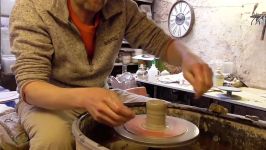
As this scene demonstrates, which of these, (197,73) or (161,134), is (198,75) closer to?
(197,73)

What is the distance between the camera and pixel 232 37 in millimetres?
3088

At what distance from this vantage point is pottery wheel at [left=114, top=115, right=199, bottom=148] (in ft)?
2.84

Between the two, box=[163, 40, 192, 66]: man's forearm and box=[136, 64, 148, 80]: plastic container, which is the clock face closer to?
box=[136, 64, 148, 80]: plastic container

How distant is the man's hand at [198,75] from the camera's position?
35.7 inches

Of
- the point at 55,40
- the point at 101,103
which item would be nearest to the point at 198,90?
the point at 101,103

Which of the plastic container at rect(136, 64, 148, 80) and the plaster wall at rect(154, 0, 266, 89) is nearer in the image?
the plaster wall at rect(154, 0, 266, 89)

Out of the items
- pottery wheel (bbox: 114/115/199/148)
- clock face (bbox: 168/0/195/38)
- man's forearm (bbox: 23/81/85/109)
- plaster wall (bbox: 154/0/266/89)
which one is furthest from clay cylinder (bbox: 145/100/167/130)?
clock face (bbox: 168/0/195/38)

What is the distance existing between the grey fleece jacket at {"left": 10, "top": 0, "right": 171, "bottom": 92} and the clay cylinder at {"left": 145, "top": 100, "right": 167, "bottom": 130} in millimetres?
328

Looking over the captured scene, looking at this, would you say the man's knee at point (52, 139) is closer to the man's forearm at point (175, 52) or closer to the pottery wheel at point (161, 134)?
the pottery wheel at point (161, 134)

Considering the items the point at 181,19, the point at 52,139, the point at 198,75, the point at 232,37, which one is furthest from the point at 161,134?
the point at 181,19

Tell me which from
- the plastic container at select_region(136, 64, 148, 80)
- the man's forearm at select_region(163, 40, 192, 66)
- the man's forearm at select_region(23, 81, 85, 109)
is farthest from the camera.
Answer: the plastic container at select_region(136, 64, 148, 80)

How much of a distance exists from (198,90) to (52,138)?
0.48 m

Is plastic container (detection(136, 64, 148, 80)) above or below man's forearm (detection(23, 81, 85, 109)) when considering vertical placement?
below

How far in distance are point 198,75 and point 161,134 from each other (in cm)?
23
